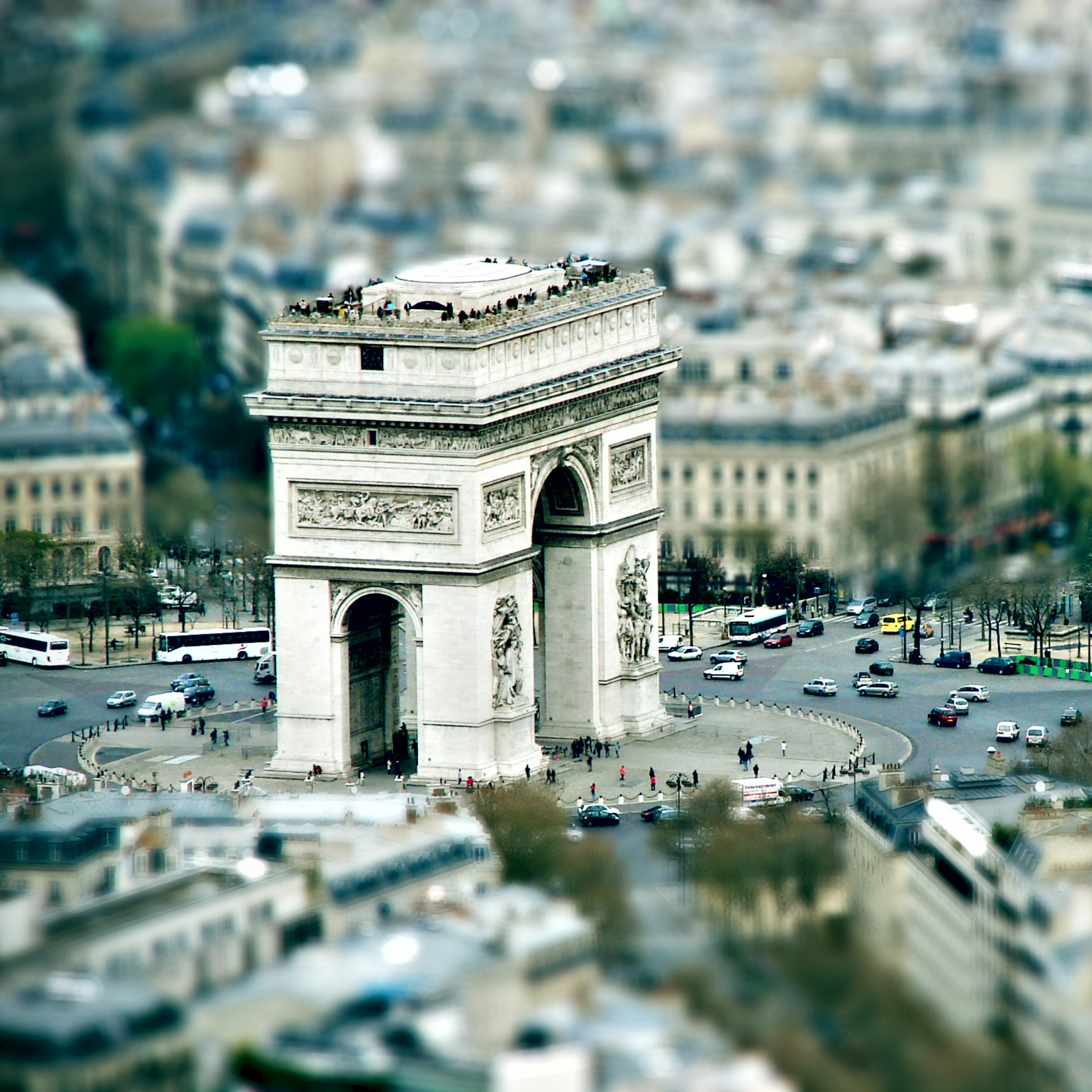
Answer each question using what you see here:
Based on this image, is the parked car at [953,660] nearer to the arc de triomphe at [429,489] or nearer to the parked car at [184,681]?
the arc de triomphe at [429,489]

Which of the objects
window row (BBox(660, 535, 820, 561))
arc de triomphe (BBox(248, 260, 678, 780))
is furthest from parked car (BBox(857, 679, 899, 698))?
window row (BBox(660, 535, 820, 561))

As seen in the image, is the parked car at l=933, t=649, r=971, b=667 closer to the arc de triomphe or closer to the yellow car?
the yellow car

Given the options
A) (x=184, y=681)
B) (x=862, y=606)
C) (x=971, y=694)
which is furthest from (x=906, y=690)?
(x=184, y=681)

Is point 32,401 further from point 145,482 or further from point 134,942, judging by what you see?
point 134,942

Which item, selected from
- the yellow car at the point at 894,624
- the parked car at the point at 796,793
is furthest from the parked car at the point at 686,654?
the parked car at the point at 796,793

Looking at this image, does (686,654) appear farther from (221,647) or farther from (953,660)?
(221,647)

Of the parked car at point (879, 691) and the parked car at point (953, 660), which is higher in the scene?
the parked car at point (953, 660)

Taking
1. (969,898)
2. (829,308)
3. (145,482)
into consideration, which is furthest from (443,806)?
(829,308)
